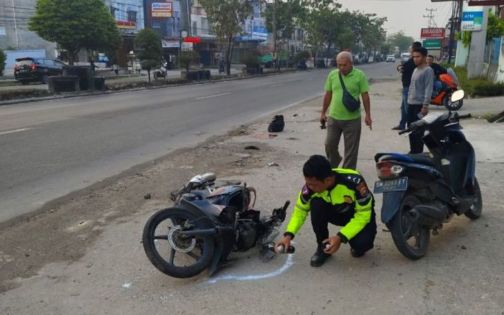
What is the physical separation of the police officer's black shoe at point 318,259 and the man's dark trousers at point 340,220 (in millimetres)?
191

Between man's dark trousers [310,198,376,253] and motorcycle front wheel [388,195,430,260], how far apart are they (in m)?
0.17

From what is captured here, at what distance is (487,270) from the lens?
12.7 feet

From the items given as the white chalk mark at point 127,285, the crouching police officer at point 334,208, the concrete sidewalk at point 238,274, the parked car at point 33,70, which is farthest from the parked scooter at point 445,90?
the parked car at point 33,70

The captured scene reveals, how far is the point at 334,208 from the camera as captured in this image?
3891 mm

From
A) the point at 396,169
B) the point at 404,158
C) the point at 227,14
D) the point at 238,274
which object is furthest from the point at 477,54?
the point at 238,274

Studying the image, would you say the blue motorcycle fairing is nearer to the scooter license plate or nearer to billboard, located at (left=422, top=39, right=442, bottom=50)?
the scooter license plate

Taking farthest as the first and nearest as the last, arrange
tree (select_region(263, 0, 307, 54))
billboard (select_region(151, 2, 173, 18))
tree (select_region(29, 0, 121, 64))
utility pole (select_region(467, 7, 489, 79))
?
1. billboard (select_region(151, 2, 173, 18))
2. tree (select_region(263, 0, 307, 54))
3. tree (select_region(29, 0, 121, 64))
4. utility pole (select_region(467, 7, 489, 79))

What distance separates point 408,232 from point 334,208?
0.65 meters

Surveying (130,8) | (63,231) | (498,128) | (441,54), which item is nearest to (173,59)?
(130,8)

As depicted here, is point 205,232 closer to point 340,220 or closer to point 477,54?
point 340,220

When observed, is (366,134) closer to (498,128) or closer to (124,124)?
(498,128)

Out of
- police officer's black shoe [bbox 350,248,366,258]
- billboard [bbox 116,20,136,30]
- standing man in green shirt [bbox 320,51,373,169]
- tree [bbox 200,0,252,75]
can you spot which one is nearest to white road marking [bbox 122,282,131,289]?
police officer's black shoe [bbox 350,248,366,258]

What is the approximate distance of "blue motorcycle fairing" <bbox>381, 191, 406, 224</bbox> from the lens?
393cm

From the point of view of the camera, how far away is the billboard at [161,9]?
61062 millimetres
